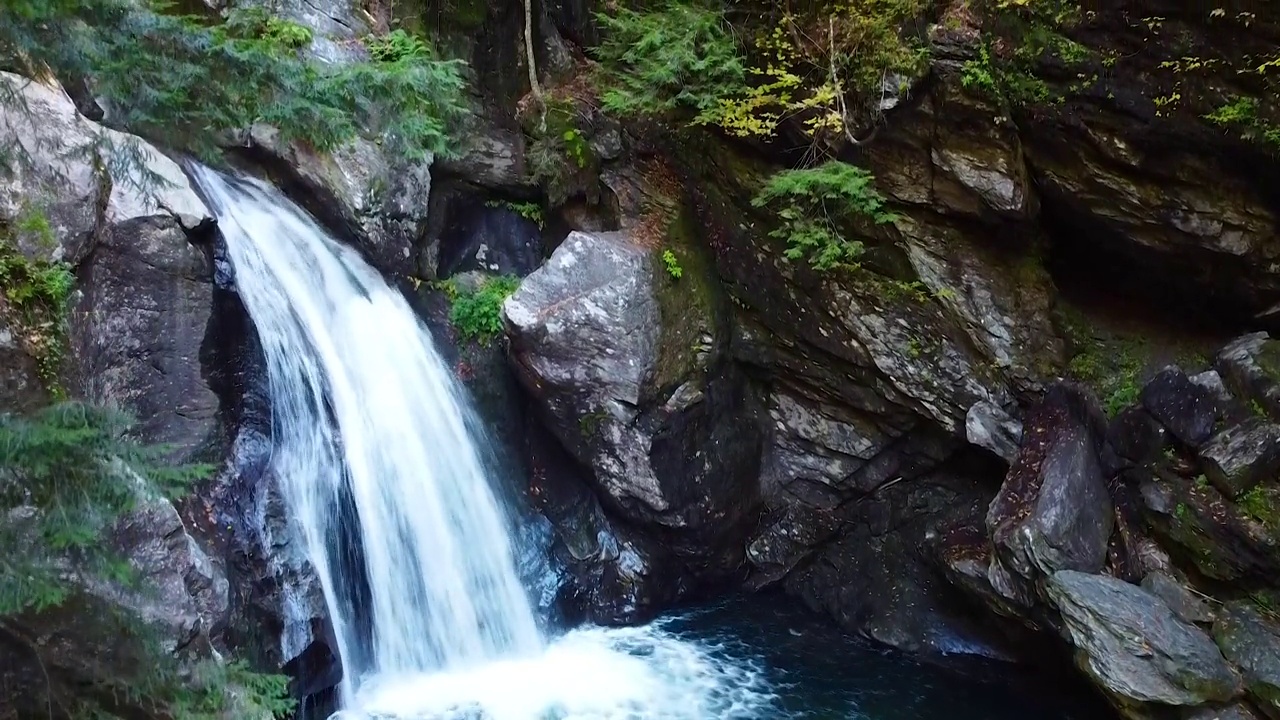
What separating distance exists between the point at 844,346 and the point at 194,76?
6576 millimetres

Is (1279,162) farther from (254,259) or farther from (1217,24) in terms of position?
(254,259)

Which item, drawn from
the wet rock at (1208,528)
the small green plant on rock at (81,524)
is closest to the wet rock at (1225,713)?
the wet rock at (1208,528)

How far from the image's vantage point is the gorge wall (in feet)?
20.4

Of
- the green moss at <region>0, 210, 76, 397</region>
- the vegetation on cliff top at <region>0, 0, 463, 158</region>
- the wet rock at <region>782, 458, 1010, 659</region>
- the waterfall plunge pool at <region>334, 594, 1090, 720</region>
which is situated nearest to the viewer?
the vegetation on cliff top at <region>0, 0, 463, 158</region>

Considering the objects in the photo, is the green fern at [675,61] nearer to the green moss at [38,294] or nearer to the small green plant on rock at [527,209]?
the small green plant on rock at [527,209]

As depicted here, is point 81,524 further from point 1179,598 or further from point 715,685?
point 1179,598

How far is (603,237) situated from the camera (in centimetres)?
909

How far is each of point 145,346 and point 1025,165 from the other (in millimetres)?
7777

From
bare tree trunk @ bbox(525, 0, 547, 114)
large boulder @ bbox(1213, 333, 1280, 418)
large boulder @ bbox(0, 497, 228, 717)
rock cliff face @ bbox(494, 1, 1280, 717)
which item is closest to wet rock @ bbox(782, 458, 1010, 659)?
rock cliff face @ bbox(494, 1, 1280, 717)

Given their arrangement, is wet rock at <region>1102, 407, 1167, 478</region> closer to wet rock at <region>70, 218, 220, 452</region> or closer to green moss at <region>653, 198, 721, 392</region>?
green moss at <region>653, 198, 721, 392</region>

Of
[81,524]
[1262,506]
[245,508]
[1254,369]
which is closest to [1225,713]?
[1262,506]

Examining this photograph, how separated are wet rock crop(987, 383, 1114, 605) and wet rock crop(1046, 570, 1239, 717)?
28 centimetres

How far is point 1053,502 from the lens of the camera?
283 inches

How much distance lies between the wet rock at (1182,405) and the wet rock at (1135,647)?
1.41 metres
